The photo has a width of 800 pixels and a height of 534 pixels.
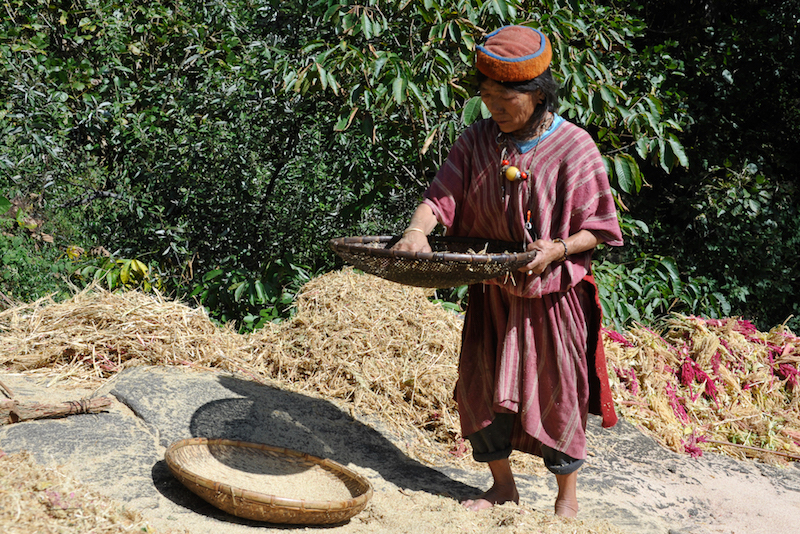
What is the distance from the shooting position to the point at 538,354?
98.9 inches

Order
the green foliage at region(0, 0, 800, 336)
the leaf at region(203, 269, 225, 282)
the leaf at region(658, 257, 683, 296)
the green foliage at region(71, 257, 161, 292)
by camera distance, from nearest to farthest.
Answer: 1. the green foliage at region(0, 0, 800, 336)
2. the green foliage at region(71, 257, 161, 292)
3. the leaf at region(203, 269, 225, 282)
4. the leaf at region(658, 257, 683, 296)

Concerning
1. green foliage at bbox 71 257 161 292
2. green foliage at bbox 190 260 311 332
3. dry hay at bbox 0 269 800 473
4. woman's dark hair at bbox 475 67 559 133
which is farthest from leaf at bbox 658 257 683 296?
green foliage at bbox 71 257 161 292

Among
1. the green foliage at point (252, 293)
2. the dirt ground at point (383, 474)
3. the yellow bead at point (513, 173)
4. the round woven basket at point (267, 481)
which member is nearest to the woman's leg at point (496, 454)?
the dirt ground at point (383, 474)

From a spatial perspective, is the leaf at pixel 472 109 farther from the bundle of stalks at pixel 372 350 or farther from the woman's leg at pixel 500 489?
the woman's leg at pixel 500 489

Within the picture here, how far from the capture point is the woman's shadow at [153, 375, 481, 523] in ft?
9.64

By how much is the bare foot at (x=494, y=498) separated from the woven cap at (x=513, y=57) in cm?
150

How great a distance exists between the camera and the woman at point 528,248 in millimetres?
2352

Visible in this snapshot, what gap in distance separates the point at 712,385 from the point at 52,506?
356 cm

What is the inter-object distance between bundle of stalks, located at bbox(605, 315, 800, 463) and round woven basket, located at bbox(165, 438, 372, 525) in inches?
76.4

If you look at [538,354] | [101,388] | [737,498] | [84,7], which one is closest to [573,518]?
[538,354]

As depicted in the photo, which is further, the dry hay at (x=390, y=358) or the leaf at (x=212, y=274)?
the leaf at (x=212, y=274)

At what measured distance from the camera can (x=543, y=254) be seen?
2250 mm

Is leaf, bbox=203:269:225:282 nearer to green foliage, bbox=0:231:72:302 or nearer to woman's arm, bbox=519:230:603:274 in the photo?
green foliage, bbox=0:231:72:302

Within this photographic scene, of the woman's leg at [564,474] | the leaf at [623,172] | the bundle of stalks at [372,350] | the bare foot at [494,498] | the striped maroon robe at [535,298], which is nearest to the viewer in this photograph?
the striped maroon robe at [535,298]
